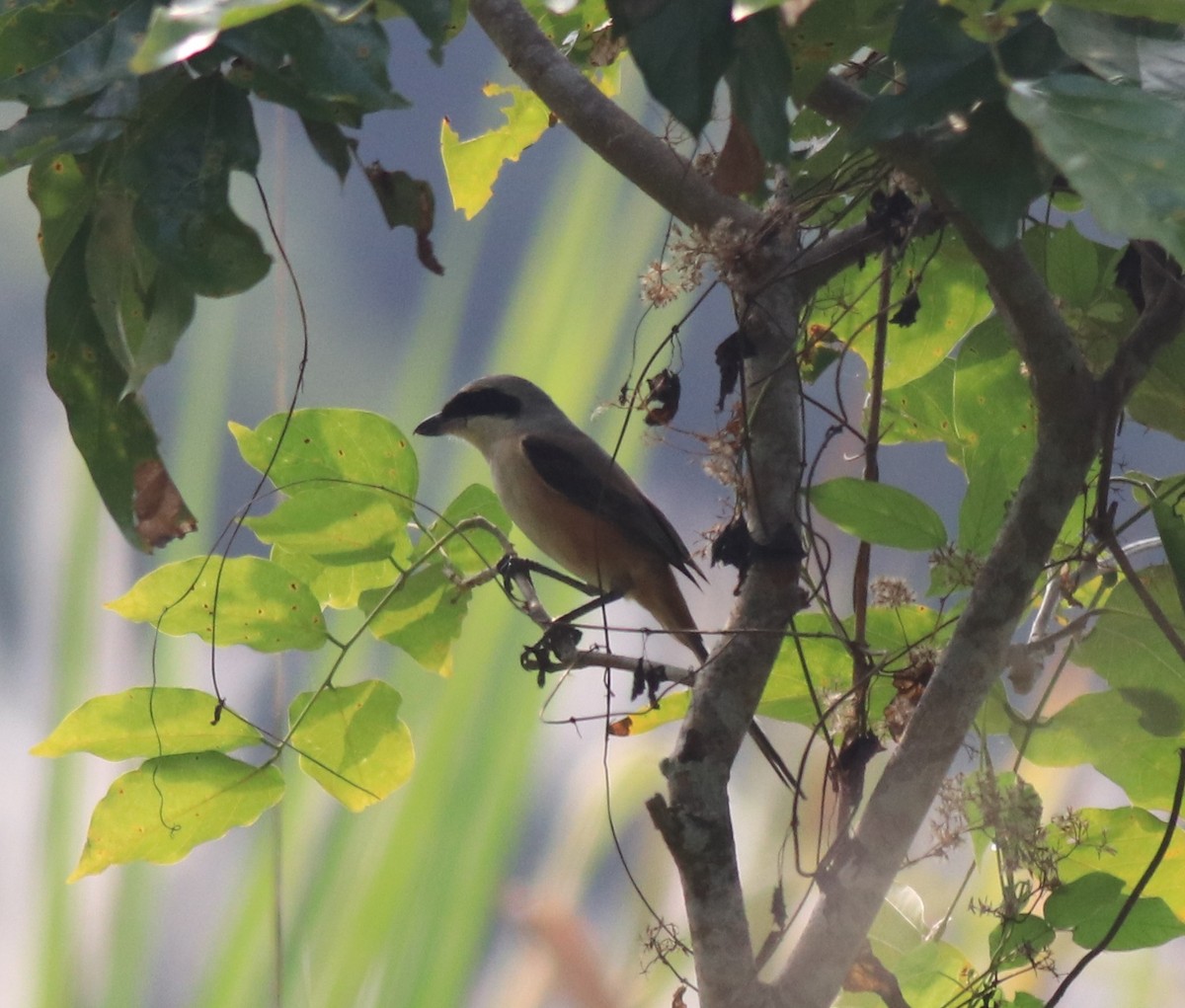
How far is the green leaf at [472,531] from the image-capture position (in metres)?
1.66

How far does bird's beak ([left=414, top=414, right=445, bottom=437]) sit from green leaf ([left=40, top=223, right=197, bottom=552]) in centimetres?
144

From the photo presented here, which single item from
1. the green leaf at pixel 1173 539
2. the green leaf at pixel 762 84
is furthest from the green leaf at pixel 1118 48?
the green leaf at pixel 1173 539

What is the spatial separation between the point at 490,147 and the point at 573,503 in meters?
0.91

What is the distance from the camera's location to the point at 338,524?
5.00ft

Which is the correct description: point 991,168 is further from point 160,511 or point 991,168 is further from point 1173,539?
point 160,511

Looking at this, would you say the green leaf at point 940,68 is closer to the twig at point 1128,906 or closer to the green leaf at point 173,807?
the twig at point 1128,906

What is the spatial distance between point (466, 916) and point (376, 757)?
465mm

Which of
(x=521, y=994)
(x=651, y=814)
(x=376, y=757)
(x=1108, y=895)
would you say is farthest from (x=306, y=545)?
(x=1108, y=895)

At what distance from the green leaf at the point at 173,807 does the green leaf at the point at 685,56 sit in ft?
3.04

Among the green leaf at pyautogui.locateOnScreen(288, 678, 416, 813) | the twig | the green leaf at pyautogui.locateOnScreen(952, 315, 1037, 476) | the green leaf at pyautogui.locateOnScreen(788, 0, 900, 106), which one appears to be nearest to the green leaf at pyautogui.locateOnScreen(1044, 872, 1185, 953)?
the twig

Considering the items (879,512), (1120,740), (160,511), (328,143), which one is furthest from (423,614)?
(1120,740)

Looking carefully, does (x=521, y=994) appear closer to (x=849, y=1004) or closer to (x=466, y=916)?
(x=466, y=916)

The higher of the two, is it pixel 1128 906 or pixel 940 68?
pixel 940 68

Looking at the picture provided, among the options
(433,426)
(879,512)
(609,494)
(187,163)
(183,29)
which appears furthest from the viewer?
(433,426)
